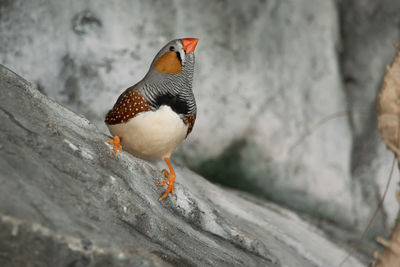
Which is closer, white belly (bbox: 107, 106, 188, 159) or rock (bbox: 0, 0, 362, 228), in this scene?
white belly (bbox: 107, 106, 188, 159)

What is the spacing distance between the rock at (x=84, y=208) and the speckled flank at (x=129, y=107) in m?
0.21

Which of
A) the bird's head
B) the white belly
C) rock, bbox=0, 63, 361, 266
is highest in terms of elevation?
the bird's head

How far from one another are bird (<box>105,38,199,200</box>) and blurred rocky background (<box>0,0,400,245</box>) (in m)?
1.54

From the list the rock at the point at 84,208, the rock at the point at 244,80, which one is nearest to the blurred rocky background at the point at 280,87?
the rock at the point at 244,80

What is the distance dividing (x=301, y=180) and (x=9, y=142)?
3.43 meters

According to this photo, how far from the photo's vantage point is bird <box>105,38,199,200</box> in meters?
2.54

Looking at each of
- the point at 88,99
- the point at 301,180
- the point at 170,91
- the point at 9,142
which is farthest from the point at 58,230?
the point at 301,180

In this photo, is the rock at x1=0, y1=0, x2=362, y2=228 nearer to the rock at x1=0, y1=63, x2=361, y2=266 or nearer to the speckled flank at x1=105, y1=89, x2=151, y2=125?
the speckled flank at x1=105, y1=89, x2=151, y2=125

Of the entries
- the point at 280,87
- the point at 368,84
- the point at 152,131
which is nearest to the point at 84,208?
the point at 152,131

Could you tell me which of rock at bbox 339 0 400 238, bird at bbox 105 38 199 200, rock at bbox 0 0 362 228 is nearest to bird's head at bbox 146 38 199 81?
bird at bbox 105 38 199 200

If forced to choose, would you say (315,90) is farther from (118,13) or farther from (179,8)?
(118,13)

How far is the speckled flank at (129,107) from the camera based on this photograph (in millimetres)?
2557

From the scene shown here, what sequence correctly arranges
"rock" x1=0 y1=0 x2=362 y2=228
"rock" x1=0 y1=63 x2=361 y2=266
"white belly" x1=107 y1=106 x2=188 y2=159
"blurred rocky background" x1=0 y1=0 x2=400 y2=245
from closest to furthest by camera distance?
"rock" x1=0 y1=63 x2=361 y2=266 → "white belly" x1=107 y1=106 x2=188 y2=159 → "rock" x1=0 y1=0 x2=362 y2=228 → "blurred rocky background" x1=0 y1=0 x2=400 y2=245

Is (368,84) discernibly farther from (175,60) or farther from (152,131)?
(152,131)
